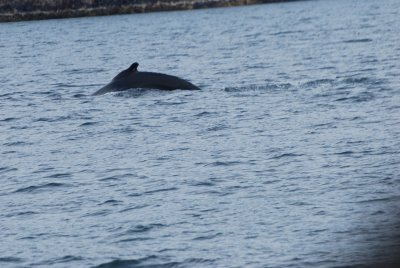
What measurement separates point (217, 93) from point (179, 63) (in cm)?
1893

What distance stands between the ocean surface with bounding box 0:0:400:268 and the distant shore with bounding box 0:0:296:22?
92955 millimetres

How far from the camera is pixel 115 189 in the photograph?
19297mm

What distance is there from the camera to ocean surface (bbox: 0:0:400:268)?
48.2 feet

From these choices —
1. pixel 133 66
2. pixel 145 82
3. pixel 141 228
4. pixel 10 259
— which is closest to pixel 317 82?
pixel 145 82

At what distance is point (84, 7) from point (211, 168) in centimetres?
12619

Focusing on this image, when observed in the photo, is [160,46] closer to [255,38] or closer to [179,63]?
[255,38]

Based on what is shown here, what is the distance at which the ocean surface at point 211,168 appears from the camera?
1468cm

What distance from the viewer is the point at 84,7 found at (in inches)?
5709

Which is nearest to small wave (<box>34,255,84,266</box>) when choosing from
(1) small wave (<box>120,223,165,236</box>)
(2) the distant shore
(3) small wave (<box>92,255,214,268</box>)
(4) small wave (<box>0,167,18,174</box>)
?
(3) small wave (<box>92,255,214,268</box>)

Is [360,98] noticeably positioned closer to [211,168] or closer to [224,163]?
[224,163]

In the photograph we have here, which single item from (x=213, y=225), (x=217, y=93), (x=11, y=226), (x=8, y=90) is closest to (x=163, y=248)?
(x=213, y=225)

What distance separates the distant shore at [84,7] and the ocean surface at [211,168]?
93.0m

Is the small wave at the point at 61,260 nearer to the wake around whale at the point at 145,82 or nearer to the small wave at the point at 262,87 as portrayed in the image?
the wake around whale at the point at 145,82

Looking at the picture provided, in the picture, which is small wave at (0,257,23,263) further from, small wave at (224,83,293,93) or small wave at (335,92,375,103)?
small wave at (224,83,293,93)
